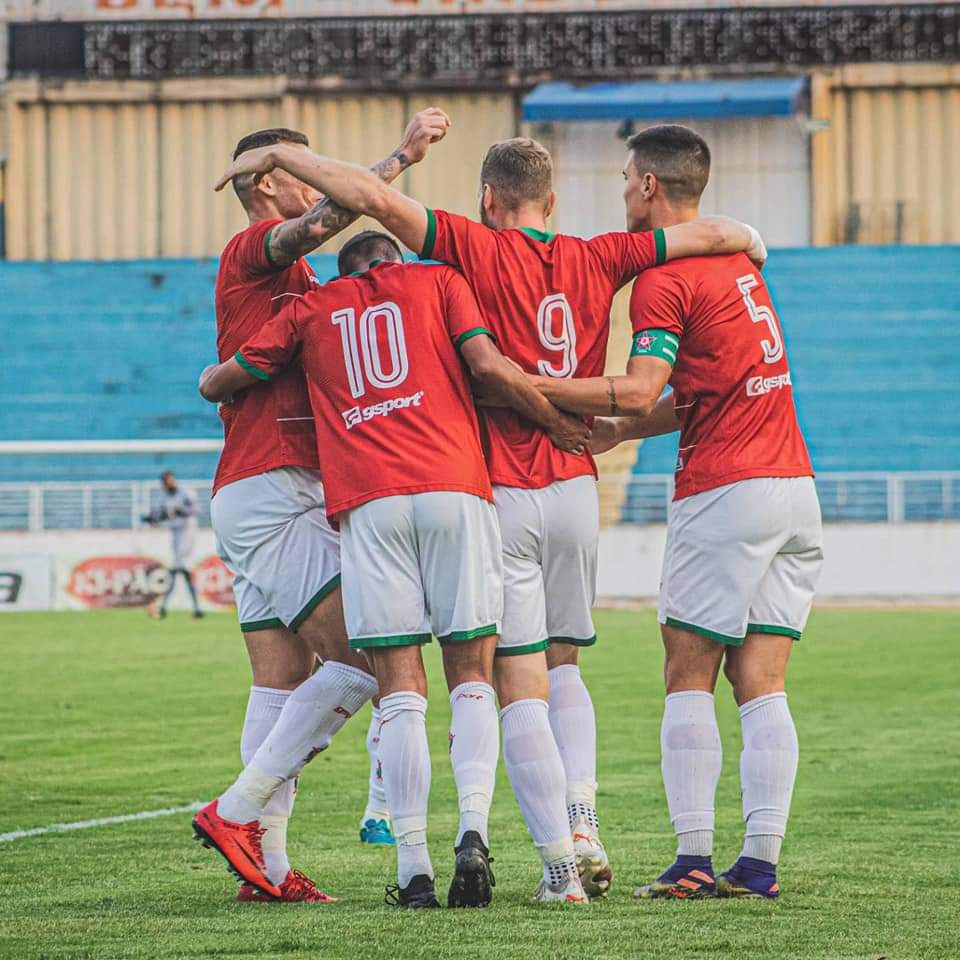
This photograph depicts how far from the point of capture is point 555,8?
33.5 metres

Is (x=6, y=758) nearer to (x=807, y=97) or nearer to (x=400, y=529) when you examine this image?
(x=400, y=529)

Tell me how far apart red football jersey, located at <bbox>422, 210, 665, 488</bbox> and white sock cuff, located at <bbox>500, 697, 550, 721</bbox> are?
2.02 feet

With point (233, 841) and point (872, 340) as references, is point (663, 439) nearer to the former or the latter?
point (872, 340)

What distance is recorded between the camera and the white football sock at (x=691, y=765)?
5.19m

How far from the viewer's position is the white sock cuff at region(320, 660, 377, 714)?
17.0 feet

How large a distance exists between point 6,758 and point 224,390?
17.1ft

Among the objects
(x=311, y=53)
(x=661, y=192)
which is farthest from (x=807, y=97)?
(x=661, y=192)

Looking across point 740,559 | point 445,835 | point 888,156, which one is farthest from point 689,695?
point 888,156

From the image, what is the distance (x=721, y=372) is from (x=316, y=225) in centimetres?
126

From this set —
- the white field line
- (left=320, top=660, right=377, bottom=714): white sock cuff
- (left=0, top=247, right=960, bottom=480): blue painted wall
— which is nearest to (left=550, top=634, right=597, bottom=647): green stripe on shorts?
(left=320, top=660, right=377, bottom=714): white sock cuff

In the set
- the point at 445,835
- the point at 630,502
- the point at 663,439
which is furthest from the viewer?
the point at 663,439

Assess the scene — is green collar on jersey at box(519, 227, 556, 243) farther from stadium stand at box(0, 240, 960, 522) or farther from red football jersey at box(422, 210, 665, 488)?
stadium stand at box(0, 240, 960, 522)

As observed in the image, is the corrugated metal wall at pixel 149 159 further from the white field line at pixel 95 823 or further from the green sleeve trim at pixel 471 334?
the green sleeve trim at pixel 471 334

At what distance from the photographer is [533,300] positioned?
16.8 feet
